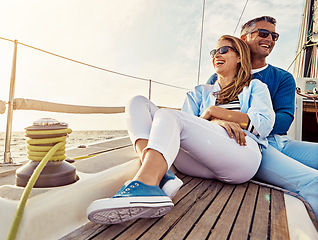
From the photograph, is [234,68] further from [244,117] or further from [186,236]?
[186,236]

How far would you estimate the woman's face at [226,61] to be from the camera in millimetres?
1432

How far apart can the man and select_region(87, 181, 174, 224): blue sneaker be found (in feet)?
2.15

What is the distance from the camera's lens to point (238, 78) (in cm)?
141

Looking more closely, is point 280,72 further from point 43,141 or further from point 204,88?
point 43,141

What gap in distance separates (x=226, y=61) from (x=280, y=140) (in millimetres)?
520

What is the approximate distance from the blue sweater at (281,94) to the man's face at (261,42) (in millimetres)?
104

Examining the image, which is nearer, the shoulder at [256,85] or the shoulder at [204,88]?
the shoulder at [256,85]

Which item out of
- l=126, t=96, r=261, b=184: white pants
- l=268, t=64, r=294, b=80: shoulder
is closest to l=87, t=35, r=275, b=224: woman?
l=126, t=96, r=261, b=184: white pants

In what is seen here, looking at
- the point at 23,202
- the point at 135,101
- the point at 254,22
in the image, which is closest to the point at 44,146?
the point at 23,202

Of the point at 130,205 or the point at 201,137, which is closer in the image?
the point at 130,205

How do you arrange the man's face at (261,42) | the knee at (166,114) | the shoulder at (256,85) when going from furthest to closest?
the man's face at (261,42) < the shoulder at (256,85) < the knee at (166,114)

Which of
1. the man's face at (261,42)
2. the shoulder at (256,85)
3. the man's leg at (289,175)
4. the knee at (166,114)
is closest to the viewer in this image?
the knee at (166,114)

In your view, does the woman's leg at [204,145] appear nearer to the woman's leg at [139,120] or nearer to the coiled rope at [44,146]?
the woman's leg at [139,120]

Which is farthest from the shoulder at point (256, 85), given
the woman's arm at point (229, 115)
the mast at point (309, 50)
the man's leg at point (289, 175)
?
the mast at point (309, 50)
